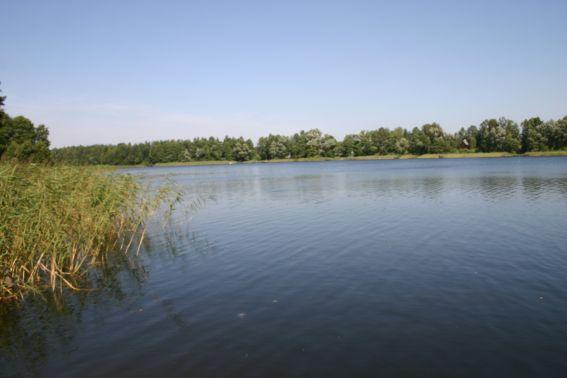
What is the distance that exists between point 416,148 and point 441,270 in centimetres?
14658

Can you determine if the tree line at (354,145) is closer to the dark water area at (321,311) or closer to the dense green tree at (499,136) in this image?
the dense green tree at (499,136)

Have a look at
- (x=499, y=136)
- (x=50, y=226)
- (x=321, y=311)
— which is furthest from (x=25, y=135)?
(x=499, y=136)

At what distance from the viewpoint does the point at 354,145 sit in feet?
536

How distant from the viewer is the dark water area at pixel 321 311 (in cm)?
899

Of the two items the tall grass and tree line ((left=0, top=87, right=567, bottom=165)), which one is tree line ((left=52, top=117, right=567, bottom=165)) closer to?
tree line ((left=0, top=87, right=567, bottom=165))

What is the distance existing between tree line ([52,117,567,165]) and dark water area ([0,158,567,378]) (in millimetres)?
118995

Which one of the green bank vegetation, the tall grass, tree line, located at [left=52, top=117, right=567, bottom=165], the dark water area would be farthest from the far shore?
the tall grass

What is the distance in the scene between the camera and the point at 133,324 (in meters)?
11.5

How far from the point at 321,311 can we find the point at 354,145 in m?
156

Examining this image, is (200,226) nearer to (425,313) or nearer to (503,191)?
(425,313)

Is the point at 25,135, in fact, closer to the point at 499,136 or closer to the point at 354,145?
the point at 354,145

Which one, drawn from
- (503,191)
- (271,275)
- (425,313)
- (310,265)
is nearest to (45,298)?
(271,275)

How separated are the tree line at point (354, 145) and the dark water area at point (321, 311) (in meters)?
119

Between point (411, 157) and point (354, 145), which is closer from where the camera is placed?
point (411, 157)
